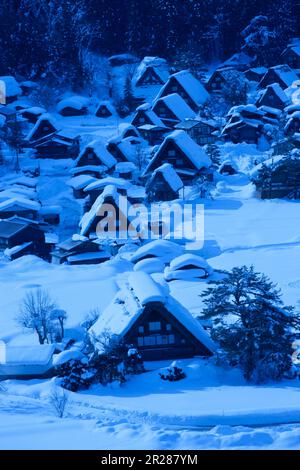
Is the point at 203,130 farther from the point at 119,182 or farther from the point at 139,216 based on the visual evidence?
the point at 139,216

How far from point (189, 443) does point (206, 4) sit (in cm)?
4306

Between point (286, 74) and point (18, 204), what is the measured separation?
69.9ft

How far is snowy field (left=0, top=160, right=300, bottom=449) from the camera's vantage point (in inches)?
302

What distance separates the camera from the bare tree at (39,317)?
13117mm

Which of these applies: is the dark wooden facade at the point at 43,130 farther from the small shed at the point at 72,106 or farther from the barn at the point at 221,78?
the barn at the point at 221,78

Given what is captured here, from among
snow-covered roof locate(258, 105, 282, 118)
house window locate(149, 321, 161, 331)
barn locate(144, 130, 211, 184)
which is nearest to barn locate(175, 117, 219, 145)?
snow-covered roof locate(258, 105, 282, 118)

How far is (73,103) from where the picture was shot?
38406 millimetres

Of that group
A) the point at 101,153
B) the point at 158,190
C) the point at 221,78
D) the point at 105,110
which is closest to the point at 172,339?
the point at 158,190

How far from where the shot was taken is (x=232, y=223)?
71.1ft

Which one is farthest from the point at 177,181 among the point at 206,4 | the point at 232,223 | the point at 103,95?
the point at 206,4

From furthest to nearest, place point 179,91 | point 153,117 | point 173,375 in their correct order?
point 179,91 < point 153,117 < point 173,375

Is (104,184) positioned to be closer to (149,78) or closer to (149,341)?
(149,341)

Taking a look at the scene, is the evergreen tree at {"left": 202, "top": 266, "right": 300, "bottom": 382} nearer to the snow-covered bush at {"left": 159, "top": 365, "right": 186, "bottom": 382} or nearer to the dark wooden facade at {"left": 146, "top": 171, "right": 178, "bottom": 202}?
the snow-covered bush at {"left": 159, "top": 365, "right": 186, "bottom": 382}

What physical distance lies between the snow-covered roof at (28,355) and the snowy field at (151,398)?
41cm
